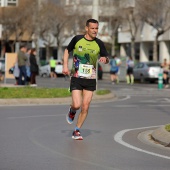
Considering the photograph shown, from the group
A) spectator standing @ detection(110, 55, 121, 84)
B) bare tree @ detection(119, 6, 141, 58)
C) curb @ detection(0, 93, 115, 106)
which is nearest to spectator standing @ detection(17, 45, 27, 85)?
curb @ detection(0, 93, 115, 106)

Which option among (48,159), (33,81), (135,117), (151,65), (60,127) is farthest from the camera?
(151,65)

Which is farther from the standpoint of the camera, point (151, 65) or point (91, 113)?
point (151, 65)

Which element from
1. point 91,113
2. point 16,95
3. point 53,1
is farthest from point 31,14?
point 91,113

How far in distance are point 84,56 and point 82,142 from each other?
1483 mm

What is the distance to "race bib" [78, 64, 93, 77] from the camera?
13.4 m

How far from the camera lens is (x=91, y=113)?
2027 cm

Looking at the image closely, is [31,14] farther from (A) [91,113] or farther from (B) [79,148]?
(B) [79,148]

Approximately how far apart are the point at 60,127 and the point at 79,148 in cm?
383

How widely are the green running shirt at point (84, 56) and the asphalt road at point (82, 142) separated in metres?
1.17

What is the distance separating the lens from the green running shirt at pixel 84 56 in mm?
13367

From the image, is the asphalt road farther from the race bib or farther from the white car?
the white car

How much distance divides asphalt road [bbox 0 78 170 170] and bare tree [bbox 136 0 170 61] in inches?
1515

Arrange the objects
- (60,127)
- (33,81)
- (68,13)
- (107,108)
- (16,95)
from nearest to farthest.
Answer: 1. (60,127)
2. (107,108)
3. (16,95)
4. (33,81)
5. (68,13)

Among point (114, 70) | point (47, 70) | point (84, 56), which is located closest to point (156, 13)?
point (47, 70)
